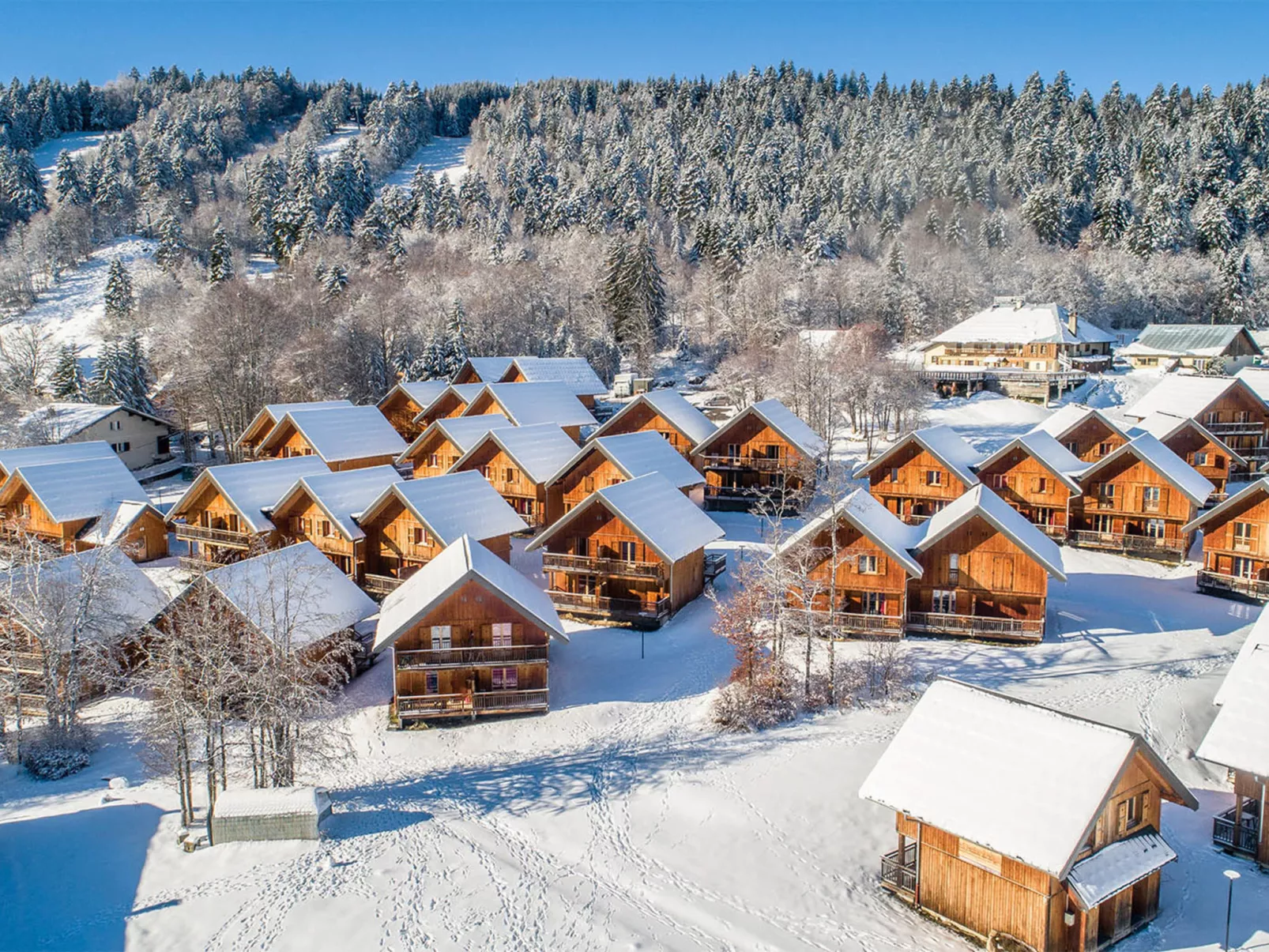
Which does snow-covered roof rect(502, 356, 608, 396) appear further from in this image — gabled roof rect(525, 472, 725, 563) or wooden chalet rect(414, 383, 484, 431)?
gabled roof rect(525, 472, 725, 563)

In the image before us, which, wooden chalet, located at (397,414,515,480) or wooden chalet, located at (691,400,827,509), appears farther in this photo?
wooden chalet, located at (397,414,515,480)

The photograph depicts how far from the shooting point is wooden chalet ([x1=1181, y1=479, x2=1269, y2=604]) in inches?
1475

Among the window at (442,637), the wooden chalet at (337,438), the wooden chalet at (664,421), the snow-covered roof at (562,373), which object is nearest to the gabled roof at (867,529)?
the window at (442,637)

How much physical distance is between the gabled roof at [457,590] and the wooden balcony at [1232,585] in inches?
1118

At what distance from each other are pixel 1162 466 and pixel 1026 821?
1263 inches

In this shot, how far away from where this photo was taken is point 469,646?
29984mm

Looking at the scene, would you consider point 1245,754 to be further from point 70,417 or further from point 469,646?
point 70,417

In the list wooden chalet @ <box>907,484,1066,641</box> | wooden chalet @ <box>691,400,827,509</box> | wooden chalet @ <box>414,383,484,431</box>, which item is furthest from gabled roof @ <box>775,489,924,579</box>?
wooden chalet @ <box>414,383,484,431</box>

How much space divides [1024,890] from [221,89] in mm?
226969

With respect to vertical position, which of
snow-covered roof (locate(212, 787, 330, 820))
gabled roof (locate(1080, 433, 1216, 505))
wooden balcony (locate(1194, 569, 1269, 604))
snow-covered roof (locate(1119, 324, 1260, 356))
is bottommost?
snow-covered roof (locate(212, 787, 330, 820))

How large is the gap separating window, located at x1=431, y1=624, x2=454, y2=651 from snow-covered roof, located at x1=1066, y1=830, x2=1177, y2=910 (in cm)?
1942

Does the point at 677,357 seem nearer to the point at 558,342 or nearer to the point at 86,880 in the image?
the point at 558,342

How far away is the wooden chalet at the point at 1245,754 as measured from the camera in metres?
20.4

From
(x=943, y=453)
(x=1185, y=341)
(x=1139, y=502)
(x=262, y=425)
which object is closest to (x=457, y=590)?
(x=943, y=453)
